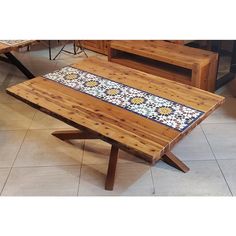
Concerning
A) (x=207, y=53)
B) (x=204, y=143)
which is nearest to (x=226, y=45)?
(x=207, y=53)

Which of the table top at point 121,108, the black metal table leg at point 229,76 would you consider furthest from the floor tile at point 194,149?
the black metal table leg at point 229,76

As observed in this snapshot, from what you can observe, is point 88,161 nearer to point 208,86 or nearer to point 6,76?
point 208,86

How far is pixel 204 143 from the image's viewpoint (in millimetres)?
2008

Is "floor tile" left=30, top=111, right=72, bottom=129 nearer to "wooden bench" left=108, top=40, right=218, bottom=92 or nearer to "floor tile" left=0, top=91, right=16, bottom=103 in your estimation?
"floor tile" left=0, top=91, right=16, bottom=103

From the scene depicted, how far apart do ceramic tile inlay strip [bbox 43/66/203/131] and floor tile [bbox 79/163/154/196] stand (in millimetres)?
413

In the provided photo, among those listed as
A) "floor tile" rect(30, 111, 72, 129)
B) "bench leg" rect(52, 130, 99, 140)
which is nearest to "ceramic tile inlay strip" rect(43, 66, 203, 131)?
"bench leg" rect(52, 130, 99, 140)

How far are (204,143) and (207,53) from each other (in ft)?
2.57

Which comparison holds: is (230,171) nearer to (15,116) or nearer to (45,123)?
(45,123)

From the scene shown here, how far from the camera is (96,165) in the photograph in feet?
6.08

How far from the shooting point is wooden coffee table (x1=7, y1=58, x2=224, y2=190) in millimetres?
1358

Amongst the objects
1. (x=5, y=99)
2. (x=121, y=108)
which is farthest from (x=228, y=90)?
(x=5, y=99)

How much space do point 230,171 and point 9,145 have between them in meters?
1.34
